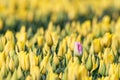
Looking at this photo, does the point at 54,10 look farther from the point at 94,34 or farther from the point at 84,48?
the point at 84,48

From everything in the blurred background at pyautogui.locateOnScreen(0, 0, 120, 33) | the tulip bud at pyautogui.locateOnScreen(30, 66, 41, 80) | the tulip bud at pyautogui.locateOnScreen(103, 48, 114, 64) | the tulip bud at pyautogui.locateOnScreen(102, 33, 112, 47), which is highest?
the blurred background at pyautogui.locateOnScreen(0, 0, 120, 33)

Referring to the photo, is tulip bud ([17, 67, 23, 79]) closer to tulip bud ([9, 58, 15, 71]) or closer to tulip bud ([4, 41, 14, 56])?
tulip bud ([9, 58, 15, 71])

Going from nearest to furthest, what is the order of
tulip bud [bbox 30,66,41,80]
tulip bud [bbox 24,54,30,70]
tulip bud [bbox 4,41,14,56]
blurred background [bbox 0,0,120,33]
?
tulip bud [bbox 30,66,41,80], tulip bud [bbox 24,54,30,70], tulip bud [bbox 4,41,14,56], blurred background [bbox 0,0,120,33]

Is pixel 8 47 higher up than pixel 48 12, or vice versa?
pixel 48 12

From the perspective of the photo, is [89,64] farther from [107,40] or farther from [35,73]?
[107,40]

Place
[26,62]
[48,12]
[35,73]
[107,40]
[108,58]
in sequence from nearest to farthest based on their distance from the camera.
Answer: [35,73] < [26,62] < [108,58] < [107,40] < [48,12]

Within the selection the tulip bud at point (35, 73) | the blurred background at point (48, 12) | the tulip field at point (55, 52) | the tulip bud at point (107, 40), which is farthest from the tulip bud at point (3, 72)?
the blurred background at point (48, 12)

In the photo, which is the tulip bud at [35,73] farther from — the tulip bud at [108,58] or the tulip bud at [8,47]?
the tulip bud at [108,58]

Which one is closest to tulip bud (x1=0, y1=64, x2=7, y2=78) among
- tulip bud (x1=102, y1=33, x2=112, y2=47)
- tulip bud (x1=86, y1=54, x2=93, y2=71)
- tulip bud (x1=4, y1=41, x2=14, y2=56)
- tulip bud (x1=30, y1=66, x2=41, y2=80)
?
tulip bud (x1=30, y1=66, x2=41, y2=80)

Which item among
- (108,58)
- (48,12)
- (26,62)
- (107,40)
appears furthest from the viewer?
(48,12)

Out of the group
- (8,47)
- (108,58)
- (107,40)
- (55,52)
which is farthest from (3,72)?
(107,40)
